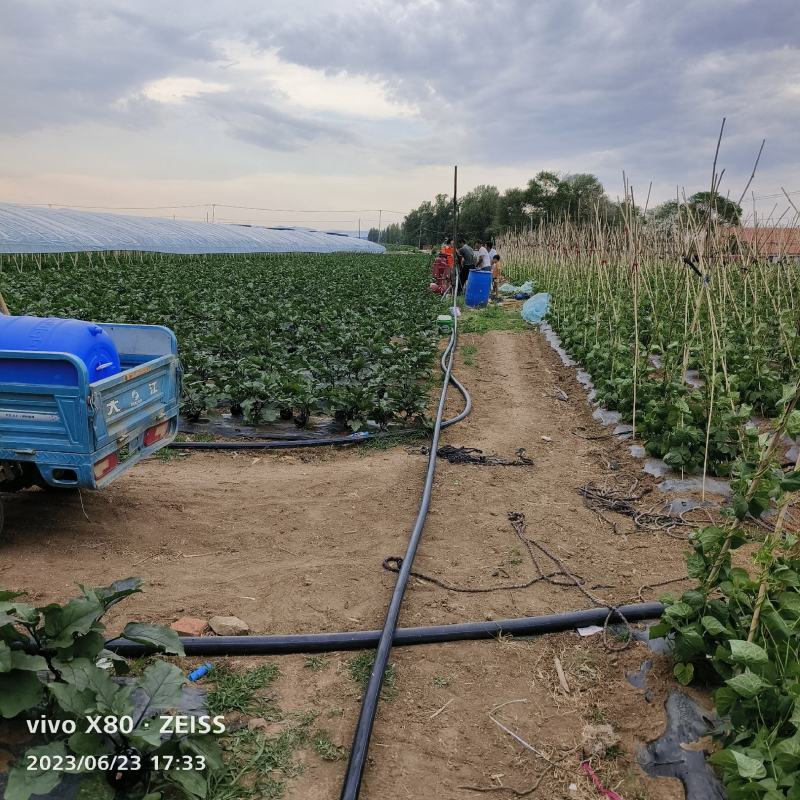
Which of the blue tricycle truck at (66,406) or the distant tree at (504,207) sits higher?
the distant tree at (504,207)

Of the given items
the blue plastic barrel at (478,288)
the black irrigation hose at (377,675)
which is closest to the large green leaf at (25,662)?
the black irrigation hose at (377,675)

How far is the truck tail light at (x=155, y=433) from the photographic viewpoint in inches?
181

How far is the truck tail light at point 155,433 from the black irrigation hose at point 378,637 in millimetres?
1751

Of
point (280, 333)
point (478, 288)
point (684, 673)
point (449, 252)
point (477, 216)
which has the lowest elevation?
point (684, 673)

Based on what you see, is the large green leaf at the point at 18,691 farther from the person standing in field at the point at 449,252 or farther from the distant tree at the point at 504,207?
the distant tree at the point at 504,207

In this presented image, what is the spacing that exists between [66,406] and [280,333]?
7.56 m

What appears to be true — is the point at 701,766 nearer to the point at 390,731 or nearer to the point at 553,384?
the point at 390,731

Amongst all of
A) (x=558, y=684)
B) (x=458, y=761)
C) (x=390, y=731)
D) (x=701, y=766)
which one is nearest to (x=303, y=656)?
(x=390, y=731)

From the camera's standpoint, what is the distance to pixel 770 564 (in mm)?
2553

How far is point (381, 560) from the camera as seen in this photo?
13.9 ft

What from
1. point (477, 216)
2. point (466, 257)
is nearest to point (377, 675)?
point (466, 257)

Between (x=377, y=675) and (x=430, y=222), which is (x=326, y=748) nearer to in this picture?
(x=377, y=675)

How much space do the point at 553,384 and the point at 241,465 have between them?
217 inches

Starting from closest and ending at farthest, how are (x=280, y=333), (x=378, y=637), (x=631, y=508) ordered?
(x=378, y=637) → (x=631, y=508) → (x=280, y=333)
